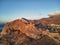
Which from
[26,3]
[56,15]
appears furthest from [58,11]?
[26,3]

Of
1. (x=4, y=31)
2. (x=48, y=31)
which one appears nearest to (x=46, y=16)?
(x=48, y=31)

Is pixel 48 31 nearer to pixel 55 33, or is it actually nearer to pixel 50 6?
pixel 55 33

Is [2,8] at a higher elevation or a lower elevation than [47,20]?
higher

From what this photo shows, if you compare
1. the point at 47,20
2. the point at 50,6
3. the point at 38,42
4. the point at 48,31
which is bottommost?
the point at 38,42

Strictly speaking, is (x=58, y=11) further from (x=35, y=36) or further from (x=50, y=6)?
(x=35, y=36)
